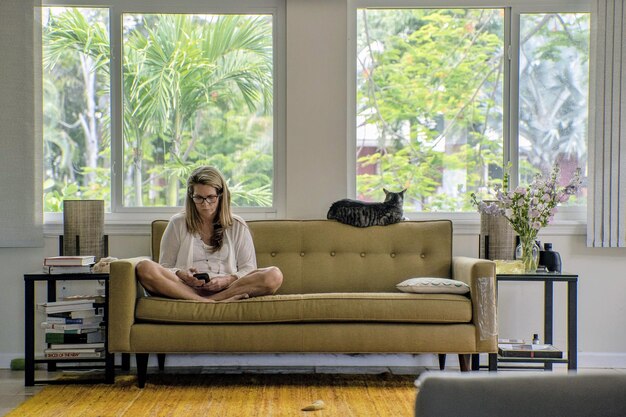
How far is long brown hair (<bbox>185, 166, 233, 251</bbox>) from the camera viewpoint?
437cm

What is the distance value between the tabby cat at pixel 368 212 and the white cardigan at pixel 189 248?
24.1 inches

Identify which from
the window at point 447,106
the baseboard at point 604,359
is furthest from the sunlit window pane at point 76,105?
the baseboard at point 604,359

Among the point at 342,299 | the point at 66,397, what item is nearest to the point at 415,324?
the point at 342,299

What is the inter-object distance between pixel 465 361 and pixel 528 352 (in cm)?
36

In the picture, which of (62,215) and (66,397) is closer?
(66,397)

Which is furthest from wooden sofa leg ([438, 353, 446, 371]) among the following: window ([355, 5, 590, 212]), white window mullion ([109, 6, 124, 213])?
white window mullion ([109, 6, 124, 213])

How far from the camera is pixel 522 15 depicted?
5.07 meters

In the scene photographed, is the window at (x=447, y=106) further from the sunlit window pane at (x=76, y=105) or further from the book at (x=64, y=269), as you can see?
the book at (x=64, y=269)

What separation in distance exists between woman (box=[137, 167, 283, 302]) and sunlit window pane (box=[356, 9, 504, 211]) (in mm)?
1079

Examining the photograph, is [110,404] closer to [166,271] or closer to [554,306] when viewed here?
[166,271]

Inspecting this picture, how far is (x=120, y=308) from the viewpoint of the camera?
3934mm

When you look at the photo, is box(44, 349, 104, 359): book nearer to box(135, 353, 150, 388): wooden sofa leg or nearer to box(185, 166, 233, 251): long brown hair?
box(135, 353, 150, 388): wooden sofa leg

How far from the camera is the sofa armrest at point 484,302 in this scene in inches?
157

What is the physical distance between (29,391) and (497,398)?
3670 millimetres
